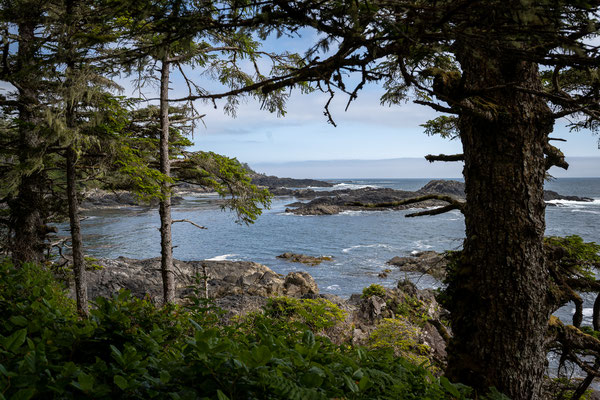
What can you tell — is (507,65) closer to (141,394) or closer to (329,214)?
(141,394)

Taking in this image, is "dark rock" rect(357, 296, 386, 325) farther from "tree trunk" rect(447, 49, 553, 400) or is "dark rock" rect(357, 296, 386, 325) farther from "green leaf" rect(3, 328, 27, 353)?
"green leaf" rect(3, 328, 27, 353)

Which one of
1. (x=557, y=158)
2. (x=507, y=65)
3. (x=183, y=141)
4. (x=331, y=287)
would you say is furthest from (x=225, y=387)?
(x=331, y=287)

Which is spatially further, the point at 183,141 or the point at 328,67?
the point at 183,141

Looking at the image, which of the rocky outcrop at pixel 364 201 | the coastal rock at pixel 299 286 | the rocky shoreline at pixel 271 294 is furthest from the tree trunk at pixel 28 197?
the rocky outcrop at pixel 364 201

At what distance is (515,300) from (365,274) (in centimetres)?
1800

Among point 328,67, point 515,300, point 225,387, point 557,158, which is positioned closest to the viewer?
point 225,387

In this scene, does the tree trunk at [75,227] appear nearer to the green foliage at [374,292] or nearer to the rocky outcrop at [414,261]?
the green foliage at [374,292]

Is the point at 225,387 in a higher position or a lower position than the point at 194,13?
lower

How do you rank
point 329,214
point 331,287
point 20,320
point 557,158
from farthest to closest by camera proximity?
point 329,214 → point 331,287 → point 557,158 → point 20,320

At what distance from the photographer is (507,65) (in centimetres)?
316

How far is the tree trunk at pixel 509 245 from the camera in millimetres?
3121

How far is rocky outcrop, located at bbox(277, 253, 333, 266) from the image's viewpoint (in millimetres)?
23828

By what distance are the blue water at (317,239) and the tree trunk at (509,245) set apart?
14.4 meters

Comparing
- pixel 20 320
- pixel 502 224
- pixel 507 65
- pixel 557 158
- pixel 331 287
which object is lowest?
pixel 331 287
